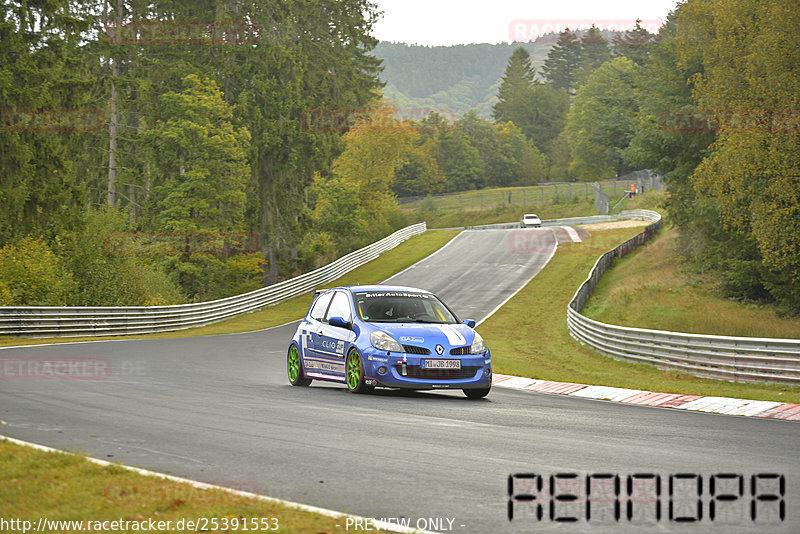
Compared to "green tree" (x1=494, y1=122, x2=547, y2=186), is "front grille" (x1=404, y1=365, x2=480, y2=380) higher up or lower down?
lower down

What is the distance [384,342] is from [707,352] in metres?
9.55

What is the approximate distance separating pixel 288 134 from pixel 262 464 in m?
48.4

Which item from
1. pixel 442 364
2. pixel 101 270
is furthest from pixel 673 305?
pixel 442 364

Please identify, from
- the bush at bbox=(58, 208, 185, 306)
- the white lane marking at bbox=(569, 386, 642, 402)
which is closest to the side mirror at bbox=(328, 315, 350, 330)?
the white lane marking at bbox=(569, 386, 642, 402)

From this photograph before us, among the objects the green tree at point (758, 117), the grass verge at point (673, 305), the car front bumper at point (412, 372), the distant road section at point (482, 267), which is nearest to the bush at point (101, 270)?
the distant road section at point (482, 267)

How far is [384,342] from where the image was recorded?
13422 millimetres

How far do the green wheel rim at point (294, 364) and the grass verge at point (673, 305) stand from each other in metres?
17.3

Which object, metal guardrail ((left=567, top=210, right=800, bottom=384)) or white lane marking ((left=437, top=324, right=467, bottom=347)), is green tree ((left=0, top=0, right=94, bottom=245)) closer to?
metal guardrail ((left=567, top=210, right=800, bottom=384))

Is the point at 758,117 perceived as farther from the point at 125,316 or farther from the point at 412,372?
the point at 125,316

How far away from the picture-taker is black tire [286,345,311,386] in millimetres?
15609

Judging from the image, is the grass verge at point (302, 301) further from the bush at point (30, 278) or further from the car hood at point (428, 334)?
the car hood at point (428, 334)

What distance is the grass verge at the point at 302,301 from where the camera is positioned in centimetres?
3139

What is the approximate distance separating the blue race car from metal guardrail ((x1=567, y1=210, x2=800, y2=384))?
7351mm

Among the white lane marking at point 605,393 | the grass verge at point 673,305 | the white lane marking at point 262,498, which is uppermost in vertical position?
the white lane marking at point 262,498
